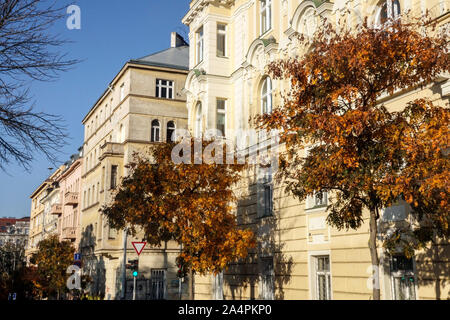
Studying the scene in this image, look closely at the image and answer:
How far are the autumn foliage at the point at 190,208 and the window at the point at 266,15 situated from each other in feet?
21.4

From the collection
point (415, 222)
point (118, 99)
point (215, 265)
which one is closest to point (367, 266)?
point (415, 222)

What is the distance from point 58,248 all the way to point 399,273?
1349 inches

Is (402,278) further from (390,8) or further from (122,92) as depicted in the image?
(122,92)

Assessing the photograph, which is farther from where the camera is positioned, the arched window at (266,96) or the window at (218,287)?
the window at (218,287)

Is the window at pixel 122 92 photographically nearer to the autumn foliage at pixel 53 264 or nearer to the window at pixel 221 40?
the autumn foliage at pixel 53 264

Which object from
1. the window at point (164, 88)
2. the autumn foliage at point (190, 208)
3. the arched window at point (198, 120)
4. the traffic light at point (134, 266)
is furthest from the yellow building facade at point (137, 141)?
the autumn foliage at point (190, 208)

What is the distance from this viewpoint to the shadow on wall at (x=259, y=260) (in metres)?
21.2

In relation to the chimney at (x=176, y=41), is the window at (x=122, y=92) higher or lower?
lower

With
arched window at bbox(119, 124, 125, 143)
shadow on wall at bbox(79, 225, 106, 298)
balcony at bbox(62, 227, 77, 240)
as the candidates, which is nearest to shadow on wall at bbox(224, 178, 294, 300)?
arched window at bbox(119, 124, 125, 143)

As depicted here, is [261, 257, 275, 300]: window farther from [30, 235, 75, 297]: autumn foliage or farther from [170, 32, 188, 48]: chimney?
[170, 32, 188, 48]: chimney

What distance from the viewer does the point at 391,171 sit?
1115 centimetres

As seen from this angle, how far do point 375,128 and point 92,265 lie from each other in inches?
1515

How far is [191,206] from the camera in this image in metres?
19.5

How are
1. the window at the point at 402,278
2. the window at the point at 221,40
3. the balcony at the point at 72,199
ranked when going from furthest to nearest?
the balcony at the point at 72,199 < the window at the point at 221,40 < the window at the point at 402,278
